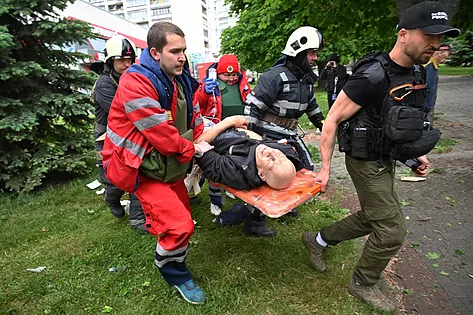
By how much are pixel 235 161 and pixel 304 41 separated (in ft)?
4.94

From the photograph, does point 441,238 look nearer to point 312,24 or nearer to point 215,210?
point 215,210

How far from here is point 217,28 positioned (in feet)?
282

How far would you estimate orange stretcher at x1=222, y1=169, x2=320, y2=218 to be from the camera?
2578 mm

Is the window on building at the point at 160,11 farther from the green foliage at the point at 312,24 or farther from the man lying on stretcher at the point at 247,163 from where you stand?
the man lying on stretcher at the point at 247,163

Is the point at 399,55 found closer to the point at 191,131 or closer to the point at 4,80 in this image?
the point at 191,131

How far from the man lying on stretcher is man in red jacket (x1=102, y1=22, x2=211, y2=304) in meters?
0.31

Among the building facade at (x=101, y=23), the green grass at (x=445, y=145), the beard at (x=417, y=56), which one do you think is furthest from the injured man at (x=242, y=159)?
the building facade at (x=101, y=23)

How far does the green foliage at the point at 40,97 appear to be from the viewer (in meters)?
5.54

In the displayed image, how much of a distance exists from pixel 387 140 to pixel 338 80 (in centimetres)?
703

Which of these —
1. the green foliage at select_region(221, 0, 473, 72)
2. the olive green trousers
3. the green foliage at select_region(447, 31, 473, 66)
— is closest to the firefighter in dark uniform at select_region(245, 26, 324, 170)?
the olive green trousers

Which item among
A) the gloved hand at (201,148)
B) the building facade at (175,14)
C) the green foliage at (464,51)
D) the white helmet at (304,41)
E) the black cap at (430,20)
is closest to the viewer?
the black cap at (430,20)

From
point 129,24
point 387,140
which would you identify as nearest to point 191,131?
point 387,140

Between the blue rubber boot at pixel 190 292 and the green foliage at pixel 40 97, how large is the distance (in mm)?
3882

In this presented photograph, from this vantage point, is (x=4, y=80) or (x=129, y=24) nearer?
(x=4, y=80)
